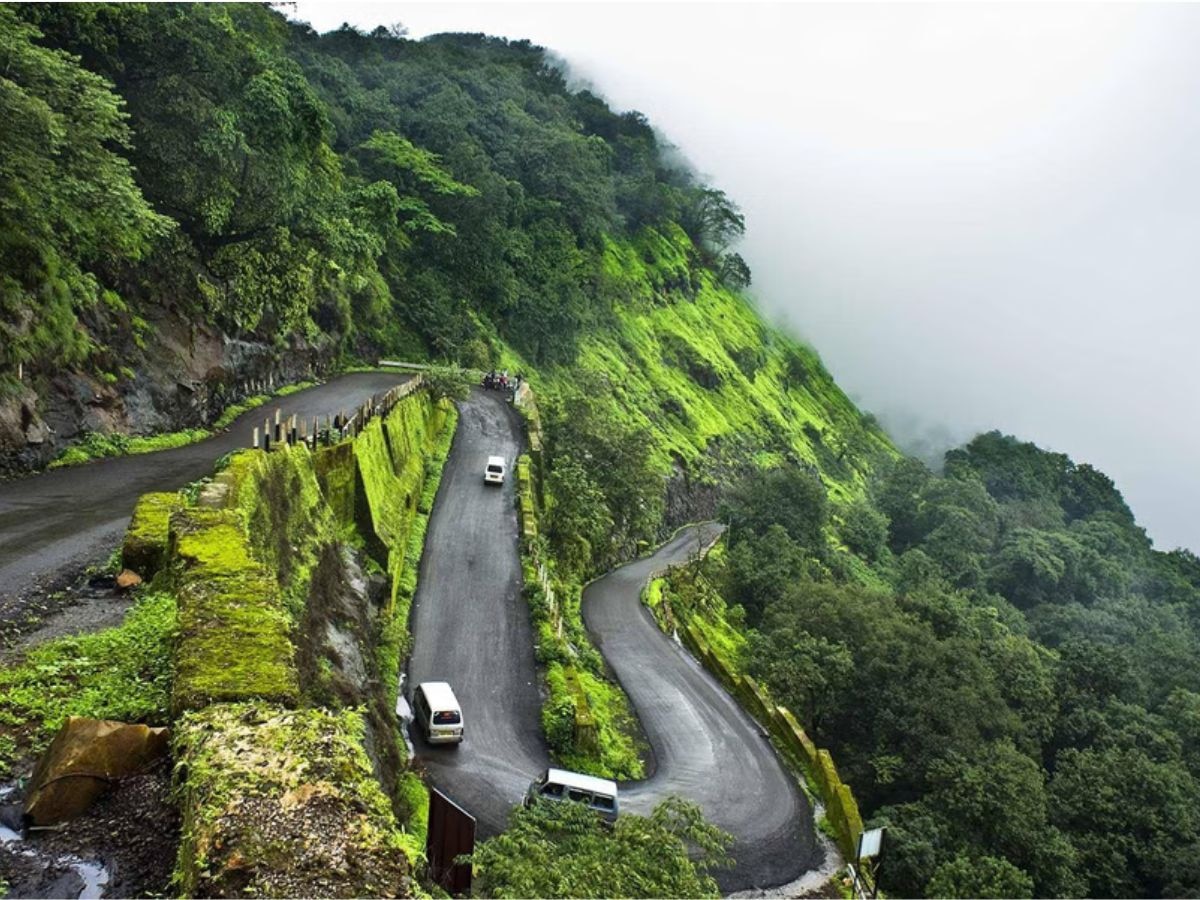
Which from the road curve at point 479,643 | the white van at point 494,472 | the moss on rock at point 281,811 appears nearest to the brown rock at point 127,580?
the moss on rock at point 281,811

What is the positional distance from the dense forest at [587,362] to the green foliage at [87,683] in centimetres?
475

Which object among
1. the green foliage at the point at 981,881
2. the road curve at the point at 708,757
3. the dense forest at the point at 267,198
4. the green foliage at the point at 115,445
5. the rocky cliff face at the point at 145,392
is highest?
the dense forest at the point at 267,198

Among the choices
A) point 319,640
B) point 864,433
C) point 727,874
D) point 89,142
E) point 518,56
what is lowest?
point 727,874

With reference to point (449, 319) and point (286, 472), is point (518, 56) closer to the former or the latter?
point (449, 319)

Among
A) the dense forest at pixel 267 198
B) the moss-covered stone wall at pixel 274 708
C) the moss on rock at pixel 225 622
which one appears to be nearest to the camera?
the moss-covered stone wall at pixel 274 708

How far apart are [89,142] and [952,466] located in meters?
96.7

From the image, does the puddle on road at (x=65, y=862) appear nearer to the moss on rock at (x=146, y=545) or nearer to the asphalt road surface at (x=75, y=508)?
the asphalt road surface at (x=75, y=508)

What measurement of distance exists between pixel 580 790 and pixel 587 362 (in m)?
48.3

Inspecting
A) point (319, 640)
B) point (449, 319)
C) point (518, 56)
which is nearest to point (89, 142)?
point (319, 640)

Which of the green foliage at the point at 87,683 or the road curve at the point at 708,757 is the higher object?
the green foliage at the point at 87,683

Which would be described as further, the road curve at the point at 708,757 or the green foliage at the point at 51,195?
the road curve at the point at 708,757

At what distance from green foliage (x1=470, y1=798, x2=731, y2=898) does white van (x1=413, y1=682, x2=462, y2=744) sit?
575cm

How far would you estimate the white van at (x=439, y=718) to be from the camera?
18.0 meters

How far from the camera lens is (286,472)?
16234mm
